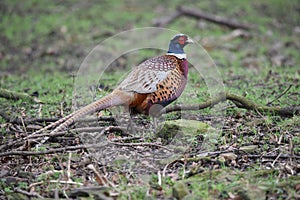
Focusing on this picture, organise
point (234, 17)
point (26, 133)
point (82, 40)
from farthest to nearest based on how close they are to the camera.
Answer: point (234, 17), point (82, 40), point (26, 133)

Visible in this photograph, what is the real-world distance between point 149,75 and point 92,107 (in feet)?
2.44

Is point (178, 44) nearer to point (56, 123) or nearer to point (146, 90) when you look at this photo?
point (146, 90)

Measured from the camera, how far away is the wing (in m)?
5.20

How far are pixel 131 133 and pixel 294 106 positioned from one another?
2.00 metres

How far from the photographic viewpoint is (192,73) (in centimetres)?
834

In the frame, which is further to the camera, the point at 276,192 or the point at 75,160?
the point at 75,160

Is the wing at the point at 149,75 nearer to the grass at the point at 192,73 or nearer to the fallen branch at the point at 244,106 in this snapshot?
the fallen branch at the point at 244,106

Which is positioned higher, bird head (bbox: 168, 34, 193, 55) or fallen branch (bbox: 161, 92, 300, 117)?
bird head (bbox: 168, 34, 193, 55)

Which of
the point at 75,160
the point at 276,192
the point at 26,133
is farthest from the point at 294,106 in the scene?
the point at 26,133

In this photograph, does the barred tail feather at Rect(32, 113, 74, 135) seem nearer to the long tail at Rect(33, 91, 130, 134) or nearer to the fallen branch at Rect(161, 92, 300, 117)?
the long tail at Rect(33, 91, 130, 134)

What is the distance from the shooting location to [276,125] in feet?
17.7

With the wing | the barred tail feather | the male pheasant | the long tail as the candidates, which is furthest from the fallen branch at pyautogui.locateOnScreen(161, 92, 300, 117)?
the barred tail feather

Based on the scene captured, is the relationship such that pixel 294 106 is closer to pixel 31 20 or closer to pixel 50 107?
pixel 50 107

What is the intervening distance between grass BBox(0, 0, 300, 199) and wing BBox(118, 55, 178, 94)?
31.8 inches
